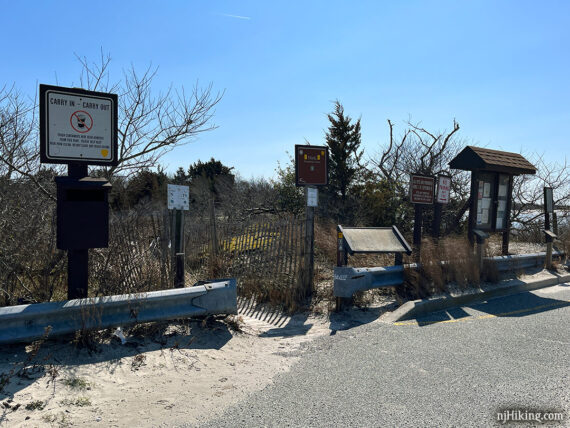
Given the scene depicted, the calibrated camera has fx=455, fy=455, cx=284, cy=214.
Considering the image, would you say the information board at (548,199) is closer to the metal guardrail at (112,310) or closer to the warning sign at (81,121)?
the metal guardrail at (112,310)

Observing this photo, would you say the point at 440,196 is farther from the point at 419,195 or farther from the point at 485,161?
the point at 485,161

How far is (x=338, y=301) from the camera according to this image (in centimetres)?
708

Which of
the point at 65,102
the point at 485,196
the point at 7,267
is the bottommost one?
the point at 7,267

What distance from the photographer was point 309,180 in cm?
813

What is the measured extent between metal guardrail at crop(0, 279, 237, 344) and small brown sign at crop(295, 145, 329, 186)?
10.0ft

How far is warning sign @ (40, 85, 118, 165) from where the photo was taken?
4.90 meters

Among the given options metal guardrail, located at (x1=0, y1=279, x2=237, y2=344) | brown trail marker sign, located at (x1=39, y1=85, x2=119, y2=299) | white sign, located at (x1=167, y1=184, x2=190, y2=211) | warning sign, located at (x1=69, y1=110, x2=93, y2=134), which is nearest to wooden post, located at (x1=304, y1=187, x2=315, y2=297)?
white sign, located at (x1=167, y1=184, x2=190, y2=211)

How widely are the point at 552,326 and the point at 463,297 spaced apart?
5.70 feet

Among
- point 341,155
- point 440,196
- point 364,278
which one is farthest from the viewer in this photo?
point 341,155

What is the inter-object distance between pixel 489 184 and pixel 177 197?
8032 mm

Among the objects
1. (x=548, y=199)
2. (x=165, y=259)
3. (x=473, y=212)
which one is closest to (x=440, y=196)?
(x=473, y=212)

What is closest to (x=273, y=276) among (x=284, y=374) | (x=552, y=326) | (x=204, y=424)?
(x=284, y=374)

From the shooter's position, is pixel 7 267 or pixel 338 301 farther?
pixel 338 301

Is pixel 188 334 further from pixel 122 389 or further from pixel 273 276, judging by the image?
pixel 273 276
